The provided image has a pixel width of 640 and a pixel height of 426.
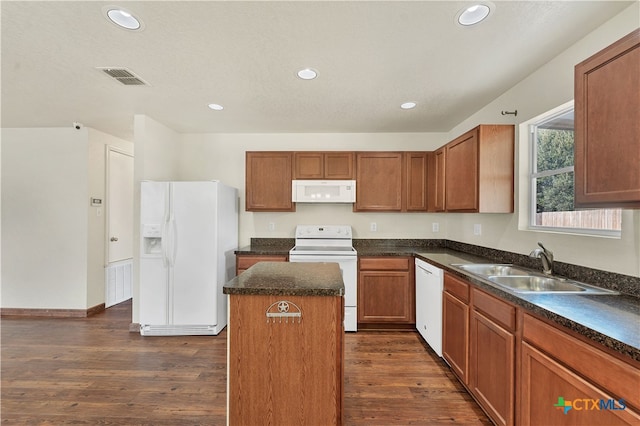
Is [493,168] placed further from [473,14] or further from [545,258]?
[473,14]

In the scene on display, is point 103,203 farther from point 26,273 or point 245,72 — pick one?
point 245,72

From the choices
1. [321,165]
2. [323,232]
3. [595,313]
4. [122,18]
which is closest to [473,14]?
[595,313]

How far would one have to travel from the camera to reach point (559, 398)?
1214 mm

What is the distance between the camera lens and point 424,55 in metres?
1.99

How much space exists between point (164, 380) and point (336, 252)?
2.02 meters

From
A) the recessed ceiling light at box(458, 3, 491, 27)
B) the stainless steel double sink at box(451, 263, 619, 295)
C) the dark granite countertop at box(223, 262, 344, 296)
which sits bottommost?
the stainless steel double sink at box(451, 263, 619, 295)

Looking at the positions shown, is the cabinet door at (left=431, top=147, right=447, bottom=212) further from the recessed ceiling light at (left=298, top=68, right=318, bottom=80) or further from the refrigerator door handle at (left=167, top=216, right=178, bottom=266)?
the refrigerator door handle at (left=167, top=216, right=178, bottom=266)

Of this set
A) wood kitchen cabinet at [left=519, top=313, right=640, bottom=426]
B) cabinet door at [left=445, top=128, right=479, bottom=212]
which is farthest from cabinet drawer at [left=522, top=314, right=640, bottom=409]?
cabinet door at [left=445, top=128, right=479, bottom=212]

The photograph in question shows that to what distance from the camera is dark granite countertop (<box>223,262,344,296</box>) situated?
4.97ft

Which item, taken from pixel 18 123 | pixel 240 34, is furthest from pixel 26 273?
pixel 240 34

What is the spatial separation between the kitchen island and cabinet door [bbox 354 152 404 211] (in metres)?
2.30

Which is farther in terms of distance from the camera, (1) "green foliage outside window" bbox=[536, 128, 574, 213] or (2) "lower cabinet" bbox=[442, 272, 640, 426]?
(1) "green foliage outside window" bbox=[536, 128, 574, 213]

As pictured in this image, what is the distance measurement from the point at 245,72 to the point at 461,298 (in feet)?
8.17

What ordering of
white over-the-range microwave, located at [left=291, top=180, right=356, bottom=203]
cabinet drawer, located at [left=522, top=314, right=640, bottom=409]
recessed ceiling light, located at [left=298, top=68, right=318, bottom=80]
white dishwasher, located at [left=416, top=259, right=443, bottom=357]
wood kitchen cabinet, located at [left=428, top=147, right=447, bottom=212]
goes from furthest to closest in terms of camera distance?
white over-the-range microwave, located at [left=291, top=180, right=356, bottom=203] → wood kitchen cabinet, located at [left=428, top=147, right=447, bottom=212] → white dishwasher, located at [left=416, top=259, right=443, bottom=357] → recessed ceiling light, located at [left=298, top=68, right=318, bottom=80] → cabinet drawer, located at [left=522, top=314, right=640, bottom=409]
